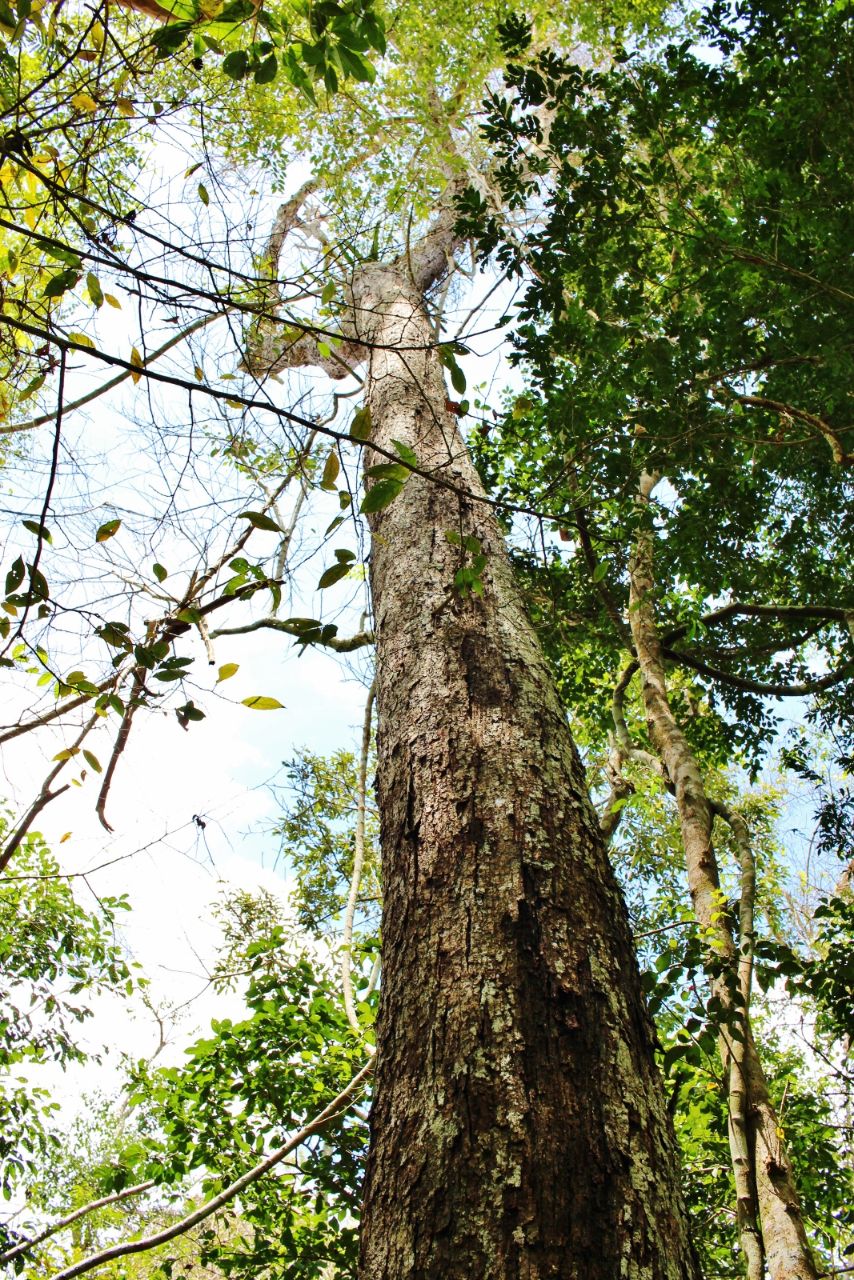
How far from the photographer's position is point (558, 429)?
3.70 m

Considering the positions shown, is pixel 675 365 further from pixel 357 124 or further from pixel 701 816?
pixel 357 124

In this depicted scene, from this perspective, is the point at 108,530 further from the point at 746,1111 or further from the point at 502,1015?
the point at 746,1111

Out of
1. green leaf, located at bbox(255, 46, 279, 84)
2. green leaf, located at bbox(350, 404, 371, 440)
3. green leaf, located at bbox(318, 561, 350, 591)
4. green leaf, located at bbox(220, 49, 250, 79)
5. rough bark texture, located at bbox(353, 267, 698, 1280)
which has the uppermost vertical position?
green leaf, located at bbox(255, 46, 279, 84)

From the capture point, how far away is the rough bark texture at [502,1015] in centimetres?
84

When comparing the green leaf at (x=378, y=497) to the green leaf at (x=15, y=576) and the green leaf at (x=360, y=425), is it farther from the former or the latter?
the green leaf at (x=15, y=576)

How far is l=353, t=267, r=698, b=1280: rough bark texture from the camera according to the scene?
84 centimetres

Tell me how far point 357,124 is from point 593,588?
5.46 meters

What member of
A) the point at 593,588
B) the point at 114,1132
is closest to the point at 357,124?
Answer: the point at 593,588

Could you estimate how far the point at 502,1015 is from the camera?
1.00 m

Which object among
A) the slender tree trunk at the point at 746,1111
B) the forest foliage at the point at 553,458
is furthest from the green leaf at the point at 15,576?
the slender tree trunk at the point at 746,1111

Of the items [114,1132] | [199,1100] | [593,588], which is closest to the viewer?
[199,1100]

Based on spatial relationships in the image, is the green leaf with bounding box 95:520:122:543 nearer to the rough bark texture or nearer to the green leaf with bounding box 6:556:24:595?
the green leaf with bounding box 6:556:24:595

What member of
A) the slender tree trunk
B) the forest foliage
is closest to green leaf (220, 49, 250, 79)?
the forest foliage

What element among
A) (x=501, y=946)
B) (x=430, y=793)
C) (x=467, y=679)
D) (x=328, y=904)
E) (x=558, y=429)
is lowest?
(x=501, y=946)
